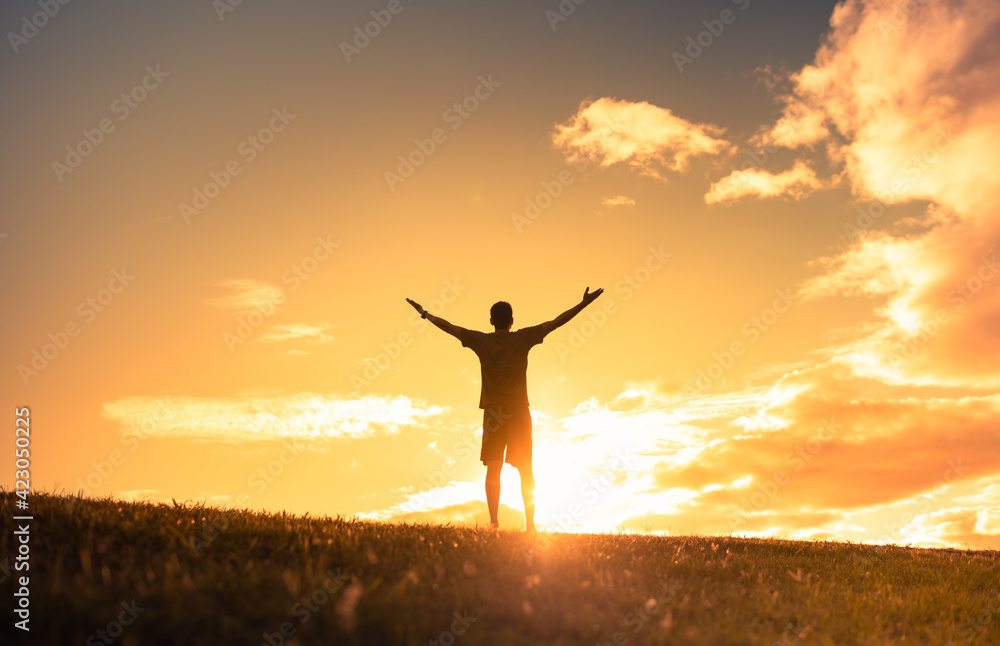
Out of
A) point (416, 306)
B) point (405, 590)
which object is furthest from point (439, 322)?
point (405, 590)

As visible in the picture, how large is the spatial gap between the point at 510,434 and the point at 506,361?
1.19m

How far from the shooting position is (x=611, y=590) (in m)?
6.75

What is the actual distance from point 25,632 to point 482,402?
7.00m

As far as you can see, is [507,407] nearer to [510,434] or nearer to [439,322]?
[510,434]

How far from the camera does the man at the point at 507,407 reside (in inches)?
423

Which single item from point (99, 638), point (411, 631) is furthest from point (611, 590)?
point (99, 638)

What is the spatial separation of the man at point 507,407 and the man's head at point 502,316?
0.15 m

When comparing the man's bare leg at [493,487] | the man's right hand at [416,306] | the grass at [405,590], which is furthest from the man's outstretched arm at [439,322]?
the grass at [405,590]

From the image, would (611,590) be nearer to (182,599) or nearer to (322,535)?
(322,535)

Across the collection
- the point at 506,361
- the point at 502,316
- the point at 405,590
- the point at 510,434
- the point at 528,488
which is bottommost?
the point at 405,590

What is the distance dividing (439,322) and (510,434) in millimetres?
2228

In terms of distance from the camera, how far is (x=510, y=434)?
10.8 metres

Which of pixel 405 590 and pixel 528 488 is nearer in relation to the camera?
pixel 405 590

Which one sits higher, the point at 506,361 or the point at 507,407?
the point at 506,361
